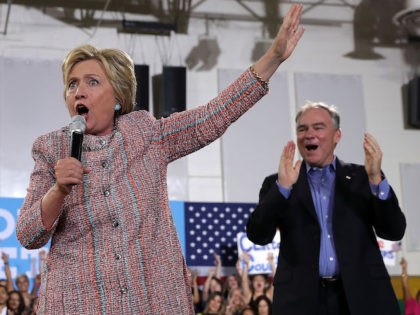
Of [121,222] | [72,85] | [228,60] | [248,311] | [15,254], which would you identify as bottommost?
[248,311]

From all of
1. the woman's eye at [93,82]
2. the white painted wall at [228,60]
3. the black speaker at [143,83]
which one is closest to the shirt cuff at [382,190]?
the woman's eye at [93,82]

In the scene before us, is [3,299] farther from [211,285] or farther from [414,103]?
[414,103]

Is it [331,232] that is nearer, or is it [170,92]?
[331,232]

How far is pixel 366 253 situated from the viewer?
3191mm

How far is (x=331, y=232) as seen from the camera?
10.5ft

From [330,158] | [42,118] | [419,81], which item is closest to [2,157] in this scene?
[42,118]

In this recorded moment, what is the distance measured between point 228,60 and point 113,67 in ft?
31.8

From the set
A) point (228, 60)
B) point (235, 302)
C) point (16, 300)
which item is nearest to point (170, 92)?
point (228, 60)

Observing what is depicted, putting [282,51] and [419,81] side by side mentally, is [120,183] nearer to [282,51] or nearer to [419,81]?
[282,51]

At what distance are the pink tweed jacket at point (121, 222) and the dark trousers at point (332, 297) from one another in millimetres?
1375

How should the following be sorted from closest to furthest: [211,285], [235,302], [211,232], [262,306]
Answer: [262,306] → [235,302] → [211,285] → [211,232]

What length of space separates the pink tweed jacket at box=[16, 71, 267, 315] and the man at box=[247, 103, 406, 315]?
1.20 m

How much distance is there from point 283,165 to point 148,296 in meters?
1.44

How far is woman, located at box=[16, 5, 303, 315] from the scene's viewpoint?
1.77 m
